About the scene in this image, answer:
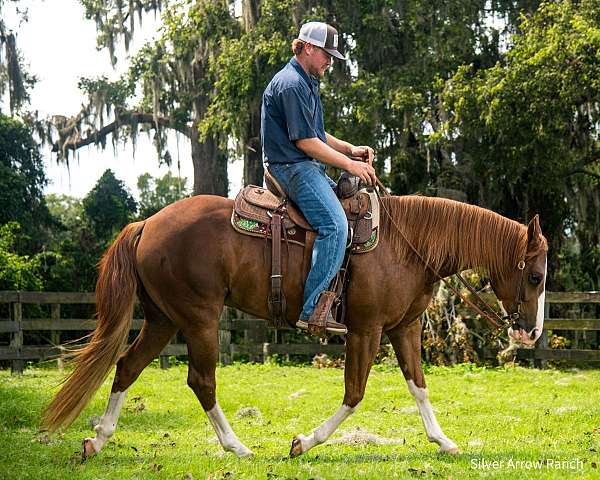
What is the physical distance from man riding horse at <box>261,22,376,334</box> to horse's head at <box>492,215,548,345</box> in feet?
3.91

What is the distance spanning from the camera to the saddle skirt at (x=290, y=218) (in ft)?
18.8

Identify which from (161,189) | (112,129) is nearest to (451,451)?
(112,129)

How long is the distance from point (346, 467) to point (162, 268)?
184cm

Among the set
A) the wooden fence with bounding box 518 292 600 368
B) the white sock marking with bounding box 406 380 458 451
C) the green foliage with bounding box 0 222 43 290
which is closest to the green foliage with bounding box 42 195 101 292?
the green foliage with bounding box 0 222 43 290

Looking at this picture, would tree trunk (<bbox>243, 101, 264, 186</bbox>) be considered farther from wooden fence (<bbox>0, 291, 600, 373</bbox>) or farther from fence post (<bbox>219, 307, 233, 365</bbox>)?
fence post (<bbox>219, 307, 233, 365</bbox>)

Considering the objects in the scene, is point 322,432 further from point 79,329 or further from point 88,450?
point 79,329

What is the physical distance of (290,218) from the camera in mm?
5789

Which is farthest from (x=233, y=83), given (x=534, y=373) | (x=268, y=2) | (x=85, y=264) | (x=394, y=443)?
(x=394, y=443)

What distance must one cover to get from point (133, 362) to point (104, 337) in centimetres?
27

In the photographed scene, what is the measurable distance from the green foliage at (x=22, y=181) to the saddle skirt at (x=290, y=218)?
15.3 metres

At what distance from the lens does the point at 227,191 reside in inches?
953

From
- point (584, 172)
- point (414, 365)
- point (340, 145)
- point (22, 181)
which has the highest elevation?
point (22, 181)

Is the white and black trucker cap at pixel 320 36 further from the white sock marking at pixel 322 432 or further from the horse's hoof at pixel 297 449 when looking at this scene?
the horse's hoof at pixel 297 449

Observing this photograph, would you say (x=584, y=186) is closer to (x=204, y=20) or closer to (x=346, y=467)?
(x=204, y=20)
